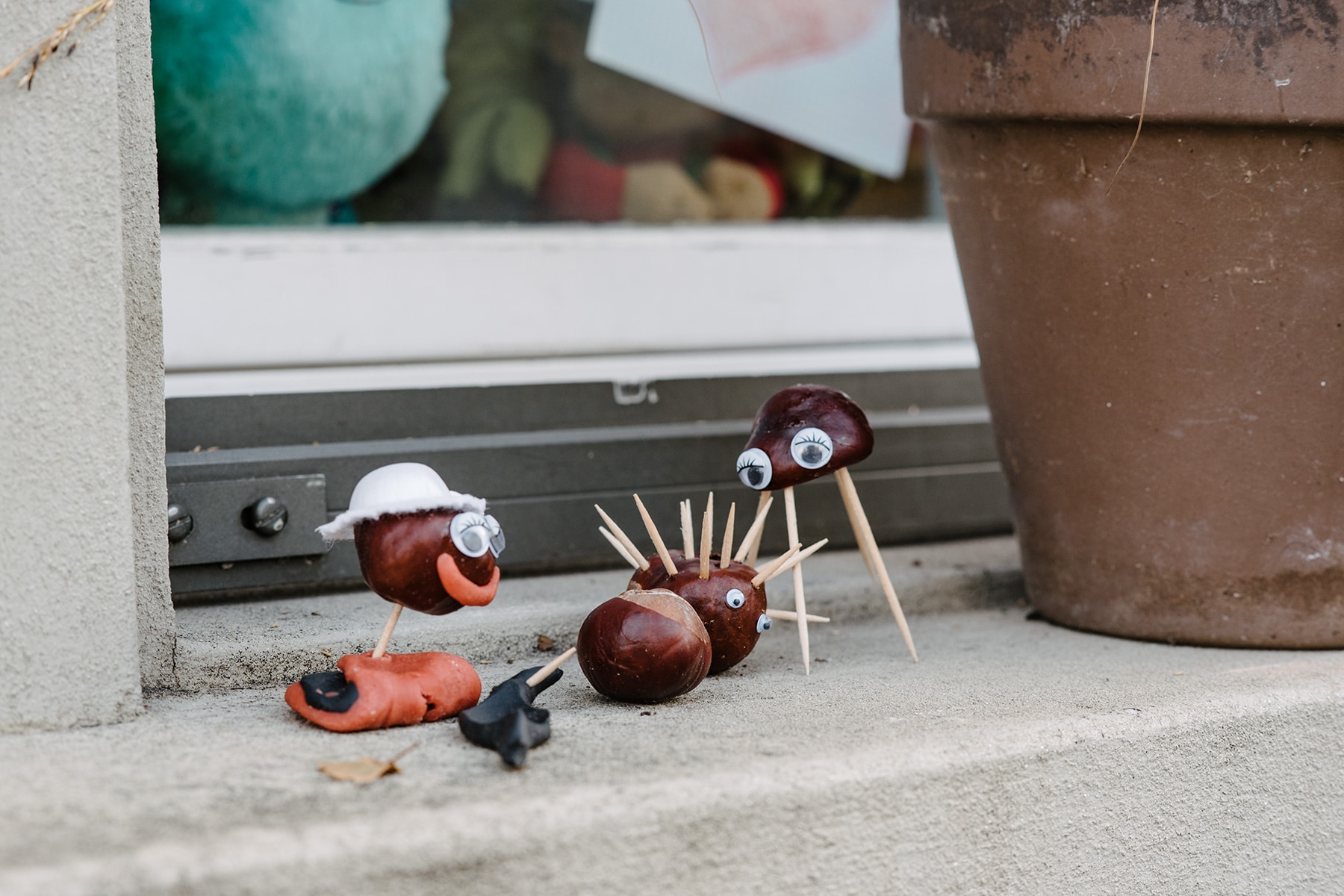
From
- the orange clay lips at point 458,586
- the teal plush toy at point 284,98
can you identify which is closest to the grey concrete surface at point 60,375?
the orange clay lips at point 458,586

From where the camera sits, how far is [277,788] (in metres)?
1.11

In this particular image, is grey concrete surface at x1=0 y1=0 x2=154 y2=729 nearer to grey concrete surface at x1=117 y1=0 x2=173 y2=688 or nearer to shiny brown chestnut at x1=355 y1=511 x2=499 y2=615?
grey concrete surface at x1=117 y1=0 x2=173 y2=688

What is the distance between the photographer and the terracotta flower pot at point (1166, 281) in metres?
1.47

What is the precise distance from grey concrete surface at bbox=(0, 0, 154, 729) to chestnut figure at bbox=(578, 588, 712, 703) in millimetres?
501

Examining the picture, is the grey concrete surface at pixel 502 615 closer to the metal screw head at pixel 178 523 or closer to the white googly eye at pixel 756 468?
the metal screw head at pixel 178 523

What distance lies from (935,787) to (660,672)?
0.32 m

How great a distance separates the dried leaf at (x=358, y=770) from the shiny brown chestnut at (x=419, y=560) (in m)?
0.19

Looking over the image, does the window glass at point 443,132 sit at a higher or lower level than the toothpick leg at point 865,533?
higher

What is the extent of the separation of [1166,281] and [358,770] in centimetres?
112

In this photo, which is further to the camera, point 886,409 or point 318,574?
point 886,409

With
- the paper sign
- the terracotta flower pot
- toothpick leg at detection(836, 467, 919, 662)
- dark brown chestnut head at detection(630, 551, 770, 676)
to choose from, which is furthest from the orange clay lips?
the paper sign

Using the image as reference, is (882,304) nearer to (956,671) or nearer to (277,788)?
(956,671)

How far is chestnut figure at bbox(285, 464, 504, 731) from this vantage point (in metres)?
1.27

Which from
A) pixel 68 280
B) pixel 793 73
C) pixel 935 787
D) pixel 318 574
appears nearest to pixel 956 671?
pixel 935 787
